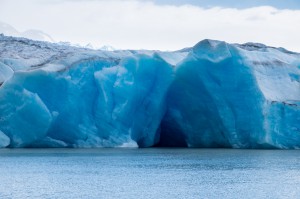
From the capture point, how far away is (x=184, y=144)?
109 ft

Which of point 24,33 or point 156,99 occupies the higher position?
Answer: point 24,33

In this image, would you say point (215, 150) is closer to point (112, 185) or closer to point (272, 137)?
point (272, 137)

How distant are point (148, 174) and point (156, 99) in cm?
901

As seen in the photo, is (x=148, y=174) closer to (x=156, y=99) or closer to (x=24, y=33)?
(x=156, y=99)

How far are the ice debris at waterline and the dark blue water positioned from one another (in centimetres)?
78

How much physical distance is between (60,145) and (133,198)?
46.1ft

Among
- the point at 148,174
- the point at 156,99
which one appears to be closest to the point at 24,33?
the point at 156,99

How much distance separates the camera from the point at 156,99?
95.3 ft

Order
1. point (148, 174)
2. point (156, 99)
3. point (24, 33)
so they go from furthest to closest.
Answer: point (24, 33) < point (156, 99) < point (148, 174)

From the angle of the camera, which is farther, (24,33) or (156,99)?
(24,33)

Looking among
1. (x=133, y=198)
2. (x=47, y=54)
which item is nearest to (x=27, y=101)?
(x=47, y=54)

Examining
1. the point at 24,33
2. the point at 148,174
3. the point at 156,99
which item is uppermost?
the point at 24,33

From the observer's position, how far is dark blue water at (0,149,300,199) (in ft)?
53.8

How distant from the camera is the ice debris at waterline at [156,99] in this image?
27.2m
